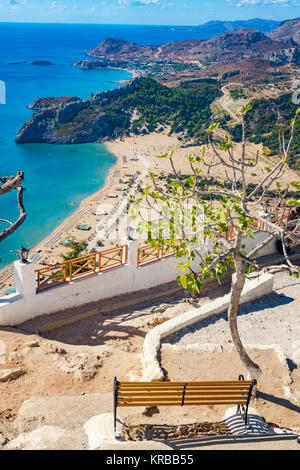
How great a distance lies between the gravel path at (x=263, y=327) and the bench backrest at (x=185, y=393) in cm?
273

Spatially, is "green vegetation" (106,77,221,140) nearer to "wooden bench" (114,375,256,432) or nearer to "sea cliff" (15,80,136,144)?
"sea cliff" (15,80,136,144)

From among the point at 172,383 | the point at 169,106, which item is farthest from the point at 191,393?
the point at 169,106

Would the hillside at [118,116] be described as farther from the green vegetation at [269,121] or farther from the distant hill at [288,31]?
the distant hill at [288,31]

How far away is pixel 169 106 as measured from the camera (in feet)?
207

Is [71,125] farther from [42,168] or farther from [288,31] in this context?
[288,31]

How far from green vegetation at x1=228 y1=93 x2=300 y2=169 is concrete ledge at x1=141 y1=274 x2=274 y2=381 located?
119ft

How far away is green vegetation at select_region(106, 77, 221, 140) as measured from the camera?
56.2 m

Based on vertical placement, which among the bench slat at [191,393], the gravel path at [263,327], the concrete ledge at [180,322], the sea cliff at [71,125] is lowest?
the sea cliff at [71,125]

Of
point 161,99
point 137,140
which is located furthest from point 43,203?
point 161,99

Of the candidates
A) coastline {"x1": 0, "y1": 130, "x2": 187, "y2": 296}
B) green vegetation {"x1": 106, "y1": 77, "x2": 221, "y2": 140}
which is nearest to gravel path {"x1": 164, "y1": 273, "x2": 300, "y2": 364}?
coastline {"x1": 0, "y1": 130, "x2": 187, "y2": 296}

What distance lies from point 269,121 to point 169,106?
18489 millimetres

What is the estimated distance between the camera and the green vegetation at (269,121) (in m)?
46.1

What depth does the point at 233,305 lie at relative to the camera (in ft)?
21.8

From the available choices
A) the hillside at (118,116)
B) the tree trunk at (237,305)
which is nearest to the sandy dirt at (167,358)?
the tree trunk at (237,305)
